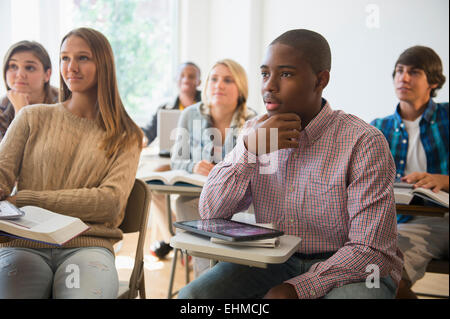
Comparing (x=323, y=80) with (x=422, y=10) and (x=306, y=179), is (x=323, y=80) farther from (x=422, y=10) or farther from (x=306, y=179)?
(x=422, y=10)

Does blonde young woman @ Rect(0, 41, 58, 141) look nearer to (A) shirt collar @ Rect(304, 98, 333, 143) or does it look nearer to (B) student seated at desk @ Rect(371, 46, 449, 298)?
(A) shirt collar @ Rect(304, 98, 333, 143)

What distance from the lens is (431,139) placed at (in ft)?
8.24

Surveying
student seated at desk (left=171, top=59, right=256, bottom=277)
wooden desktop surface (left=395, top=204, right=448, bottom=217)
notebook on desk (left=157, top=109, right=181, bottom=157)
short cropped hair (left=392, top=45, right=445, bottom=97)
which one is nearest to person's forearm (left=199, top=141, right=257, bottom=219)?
wooden desktop surface (left=395, top=204, right=448, bottom=217)

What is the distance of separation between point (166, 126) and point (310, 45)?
2.06m

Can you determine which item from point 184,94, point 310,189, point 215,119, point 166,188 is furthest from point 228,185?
point 184,94

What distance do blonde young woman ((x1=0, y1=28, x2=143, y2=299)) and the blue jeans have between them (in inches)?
13.2

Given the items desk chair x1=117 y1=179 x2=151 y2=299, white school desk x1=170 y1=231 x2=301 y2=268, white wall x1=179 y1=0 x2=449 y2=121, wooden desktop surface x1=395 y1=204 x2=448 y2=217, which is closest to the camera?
white school desk x1=170 y1=231 x2=301 y2=268

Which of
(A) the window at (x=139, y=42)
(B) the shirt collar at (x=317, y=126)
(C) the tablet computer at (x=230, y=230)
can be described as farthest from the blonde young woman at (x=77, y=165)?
(A) the window at (x=139, y=42)

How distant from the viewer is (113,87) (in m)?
1.77

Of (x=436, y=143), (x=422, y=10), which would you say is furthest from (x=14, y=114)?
(x=422, y=10)

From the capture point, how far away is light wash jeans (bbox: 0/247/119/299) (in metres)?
1.33

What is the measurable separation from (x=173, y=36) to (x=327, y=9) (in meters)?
3.14

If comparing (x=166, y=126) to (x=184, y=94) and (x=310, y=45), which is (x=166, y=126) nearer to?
(x=184, y=94)

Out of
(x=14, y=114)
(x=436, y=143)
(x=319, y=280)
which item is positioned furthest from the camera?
(x=436, y=143)
